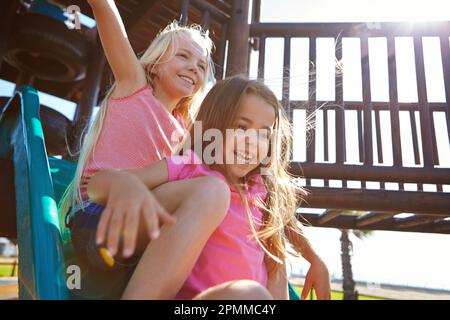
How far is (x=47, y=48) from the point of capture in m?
3.64

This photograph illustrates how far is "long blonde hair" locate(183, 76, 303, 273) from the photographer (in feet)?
3.57

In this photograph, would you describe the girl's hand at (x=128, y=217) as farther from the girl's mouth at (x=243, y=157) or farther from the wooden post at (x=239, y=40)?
the wooden post at (x=239, y=40)

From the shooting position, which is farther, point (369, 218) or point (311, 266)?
point (369, 218)

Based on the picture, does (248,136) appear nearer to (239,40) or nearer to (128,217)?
(128,217)

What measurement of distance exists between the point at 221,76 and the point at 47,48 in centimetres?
213

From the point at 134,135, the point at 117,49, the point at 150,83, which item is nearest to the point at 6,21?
the point at 150,83

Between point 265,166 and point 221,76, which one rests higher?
point 221,76

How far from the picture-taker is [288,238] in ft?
4.27

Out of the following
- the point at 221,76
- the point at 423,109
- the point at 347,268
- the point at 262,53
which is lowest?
the point at 347,268

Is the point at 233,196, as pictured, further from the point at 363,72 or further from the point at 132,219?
the point at 363,72

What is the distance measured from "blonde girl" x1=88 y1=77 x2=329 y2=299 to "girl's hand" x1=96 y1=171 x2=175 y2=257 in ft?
0.19

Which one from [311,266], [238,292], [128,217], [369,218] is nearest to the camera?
[128,217]

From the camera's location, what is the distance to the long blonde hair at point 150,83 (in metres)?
1.27
